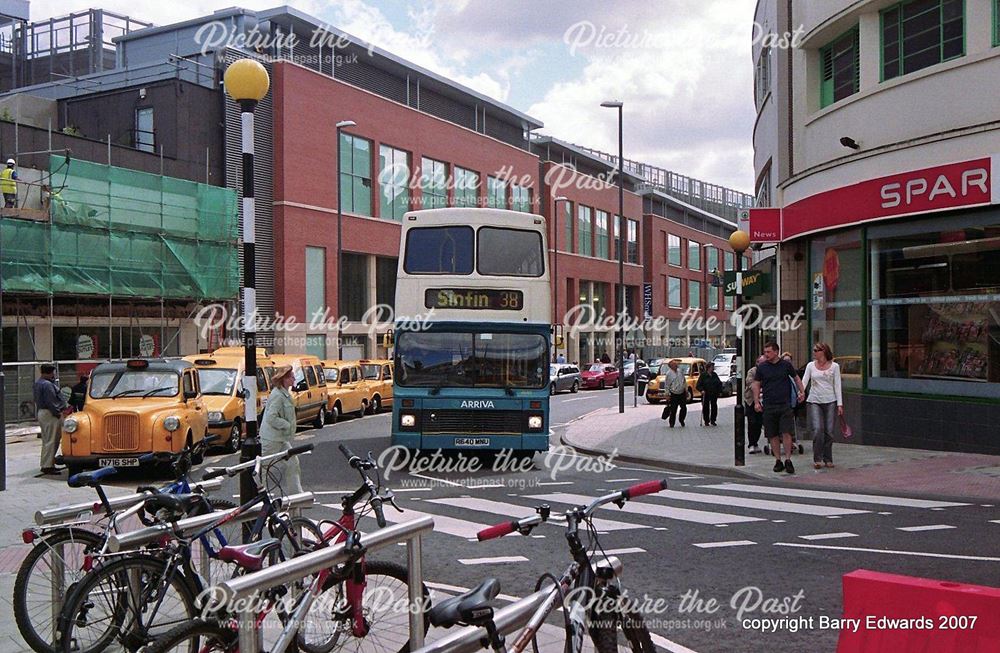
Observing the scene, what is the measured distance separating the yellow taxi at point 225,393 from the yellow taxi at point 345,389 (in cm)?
453

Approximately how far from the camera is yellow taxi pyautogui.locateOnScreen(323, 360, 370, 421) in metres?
27.0

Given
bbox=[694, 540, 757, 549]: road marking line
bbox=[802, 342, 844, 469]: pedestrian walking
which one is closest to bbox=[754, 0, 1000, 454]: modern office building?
bbox=[802, 342, 844, 469]: pedestrian walking

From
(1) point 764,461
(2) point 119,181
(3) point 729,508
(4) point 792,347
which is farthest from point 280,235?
(3) point 729,508

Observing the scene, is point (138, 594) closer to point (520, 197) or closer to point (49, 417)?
point (49, 417)

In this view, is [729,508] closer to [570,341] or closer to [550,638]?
[550,638]

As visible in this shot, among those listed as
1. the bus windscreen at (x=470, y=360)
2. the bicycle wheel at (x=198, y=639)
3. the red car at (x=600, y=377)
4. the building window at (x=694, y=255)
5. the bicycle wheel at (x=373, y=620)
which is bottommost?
the red car at (x=600, y=377)

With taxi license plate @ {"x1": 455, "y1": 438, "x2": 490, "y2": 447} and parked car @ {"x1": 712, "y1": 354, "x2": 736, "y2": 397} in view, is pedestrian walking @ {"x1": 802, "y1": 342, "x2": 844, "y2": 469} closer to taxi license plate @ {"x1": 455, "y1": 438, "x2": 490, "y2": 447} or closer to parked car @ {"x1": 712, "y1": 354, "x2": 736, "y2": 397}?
taxi license plate @ {"x1": 455, "y1": 438, "x2": 490, "y2": 447}

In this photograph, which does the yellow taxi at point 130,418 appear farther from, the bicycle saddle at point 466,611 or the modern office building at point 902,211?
the bicycle saddle at point 466,611

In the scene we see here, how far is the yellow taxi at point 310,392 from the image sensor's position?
79.2 feet

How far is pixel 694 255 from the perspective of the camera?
92.9 m

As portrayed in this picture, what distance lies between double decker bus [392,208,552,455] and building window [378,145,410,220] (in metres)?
31.8

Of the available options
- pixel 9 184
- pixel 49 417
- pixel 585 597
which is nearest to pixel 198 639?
pixel 585 597

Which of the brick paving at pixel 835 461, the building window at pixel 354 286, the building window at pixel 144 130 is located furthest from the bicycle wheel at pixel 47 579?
the building window at pixel 354 286

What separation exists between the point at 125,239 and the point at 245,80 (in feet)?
80.8
